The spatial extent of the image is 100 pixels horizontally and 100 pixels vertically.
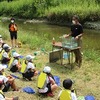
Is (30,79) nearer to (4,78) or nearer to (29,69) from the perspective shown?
(29,69)

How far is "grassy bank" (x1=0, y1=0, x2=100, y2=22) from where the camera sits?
2898 centimetres

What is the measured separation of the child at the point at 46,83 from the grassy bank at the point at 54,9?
67.4 feet

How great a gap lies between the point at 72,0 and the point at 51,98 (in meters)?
26.3

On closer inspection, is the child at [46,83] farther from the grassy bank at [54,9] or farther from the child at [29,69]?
the grassy bank at [54,9]

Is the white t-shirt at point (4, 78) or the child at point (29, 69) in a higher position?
the white t-shirt at point (4, 78)

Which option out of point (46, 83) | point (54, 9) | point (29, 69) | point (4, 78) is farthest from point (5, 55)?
point (54, 9)

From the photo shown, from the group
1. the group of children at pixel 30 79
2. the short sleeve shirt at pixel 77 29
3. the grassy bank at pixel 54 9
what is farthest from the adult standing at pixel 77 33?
the grassy bank at pixel 54 9

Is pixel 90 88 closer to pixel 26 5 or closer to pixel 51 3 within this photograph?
pixel 51 3

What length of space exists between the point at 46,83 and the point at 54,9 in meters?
26.1

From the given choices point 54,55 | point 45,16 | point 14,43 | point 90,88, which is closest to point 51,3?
point 45,16

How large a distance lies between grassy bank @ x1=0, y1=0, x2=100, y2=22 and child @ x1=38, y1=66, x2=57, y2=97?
809 inches

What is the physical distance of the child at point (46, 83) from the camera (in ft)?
26.9

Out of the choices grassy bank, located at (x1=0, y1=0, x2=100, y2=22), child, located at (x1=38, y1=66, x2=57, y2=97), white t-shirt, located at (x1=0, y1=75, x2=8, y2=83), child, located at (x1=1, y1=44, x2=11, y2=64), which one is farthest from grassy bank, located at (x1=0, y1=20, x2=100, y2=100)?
grassy bank, located at (x1=0, y1=0, x2=100, y2=22)

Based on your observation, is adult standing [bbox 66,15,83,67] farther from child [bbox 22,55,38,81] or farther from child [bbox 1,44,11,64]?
child [bbox 1,44,11,64]
